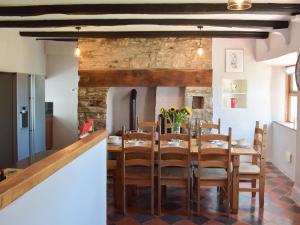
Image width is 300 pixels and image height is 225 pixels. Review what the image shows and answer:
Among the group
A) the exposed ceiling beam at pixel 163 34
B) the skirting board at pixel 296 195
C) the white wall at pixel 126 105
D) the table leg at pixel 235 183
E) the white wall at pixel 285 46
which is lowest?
the skirting board at pixel 296 195

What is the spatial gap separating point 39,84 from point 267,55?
13.7 feet

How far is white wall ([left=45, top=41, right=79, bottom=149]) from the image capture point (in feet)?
24.5

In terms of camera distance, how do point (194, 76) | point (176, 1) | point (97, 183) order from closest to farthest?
1. point (97, 183)
2. point (176, 1)
3. point (194, 76)

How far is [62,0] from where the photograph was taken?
3.80 m

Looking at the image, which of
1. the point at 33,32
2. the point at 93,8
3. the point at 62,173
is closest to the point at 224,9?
the point at 93,8

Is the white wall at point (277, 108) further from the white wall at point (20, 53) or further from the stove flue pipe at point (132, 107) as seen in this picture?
the white wall at point (20, 53)

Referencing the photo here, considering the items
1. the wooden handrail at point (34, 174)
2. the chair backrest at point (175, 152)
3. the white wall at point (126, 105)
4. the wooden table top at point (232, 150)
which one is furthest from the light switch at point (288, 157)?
the wooden handrail at point (34, 174)

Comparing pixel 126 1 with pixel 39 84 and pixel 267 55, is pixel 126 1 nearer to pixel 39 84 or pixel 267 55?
pixel 267 55

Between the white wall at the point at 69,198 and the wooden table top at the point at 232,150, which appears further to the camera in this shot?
the wooden table top at the point at 232,150

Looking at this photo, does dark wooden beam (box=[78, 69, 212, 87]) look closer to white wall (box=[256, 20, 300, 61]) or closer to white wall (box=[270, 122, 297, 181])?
white wall (box=[256, 20, 300, 61])

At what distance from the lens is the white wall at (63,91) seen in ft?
24.5

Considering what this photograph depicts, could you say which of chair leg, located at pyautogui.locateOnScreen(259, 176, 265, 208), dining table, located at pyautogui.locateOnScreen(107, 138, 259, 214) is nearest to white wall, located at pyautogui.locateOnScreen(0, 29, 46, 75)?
dining table, located at pyautogui.locateOnScreen(107, 138, 259, 214)

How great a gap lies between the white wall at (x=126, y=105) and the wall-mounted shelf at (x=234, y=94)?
142 cm

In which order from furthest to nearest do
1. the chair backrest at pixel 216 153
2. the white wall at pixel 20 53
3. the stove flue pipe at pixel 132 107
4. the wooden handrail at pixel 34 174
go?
the stove flue pipe at pixel 132 107, the white wall at pixel 20 53, the chair backrest at pixel 216 153, the wooden handrail at pixel 34 174
